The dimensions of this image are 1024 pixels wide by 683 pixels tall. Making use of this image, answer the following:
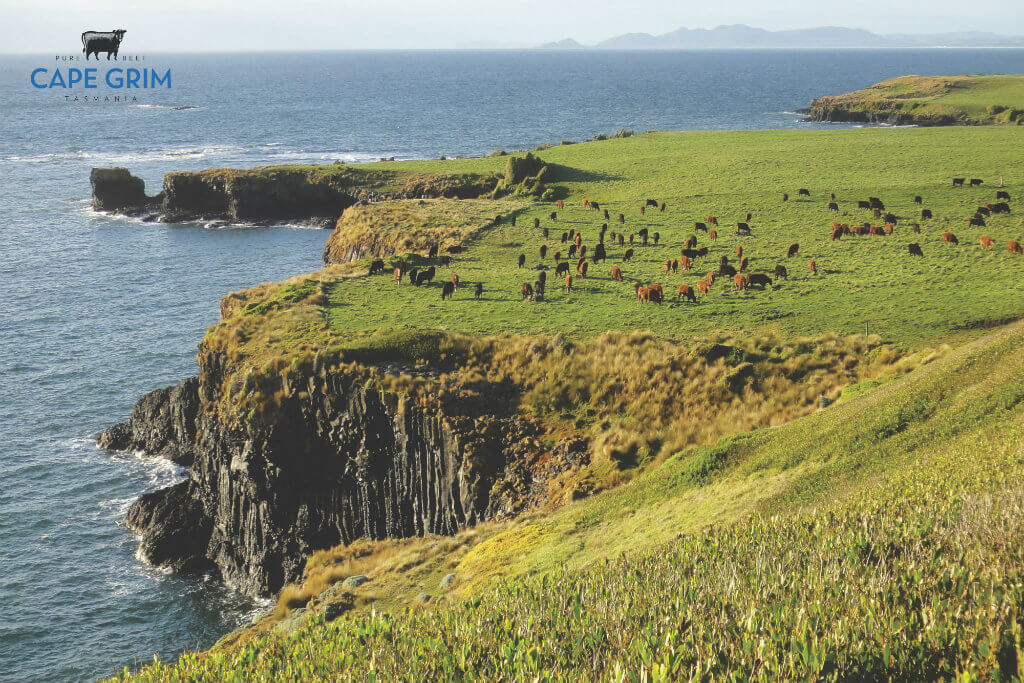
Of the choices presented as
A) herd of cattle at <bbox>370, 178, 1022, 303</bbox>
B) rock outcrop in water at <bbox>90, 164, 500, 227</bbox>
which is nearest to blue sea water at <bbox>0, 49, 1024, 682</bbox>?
rock outcrop in water at <bbox>90, 164, 500, 227</bbox>

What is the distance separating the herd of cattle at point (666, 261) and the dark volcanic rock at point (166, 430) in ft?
48.8

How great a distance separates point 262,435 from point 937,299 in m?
35.2

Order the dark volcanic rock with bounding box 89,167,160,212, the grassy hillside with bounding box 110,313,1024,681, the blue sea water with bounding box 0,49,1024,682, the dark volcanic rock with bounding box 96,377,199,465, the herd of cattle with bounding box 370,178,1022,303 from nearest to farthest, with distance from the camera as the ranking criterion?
the grassy hillside with bounding box 110,313,1024,681
the blue sea water with bounding box 0,49,1024,682
the herd of cattle with bounding box 370,178,1022,303
the dark volcanic rock with bounding box 96,377,199,465
the dark volcanic rock with bounding box 89,167,160,212

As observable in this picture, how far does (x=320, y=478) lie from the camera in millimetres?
38031

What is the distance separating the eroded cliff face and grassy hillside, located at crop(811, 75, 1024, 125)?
124 metres

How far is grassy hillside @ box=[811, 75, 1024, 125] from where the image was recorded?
13425 centimetres

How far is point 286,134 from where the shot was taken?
188 m

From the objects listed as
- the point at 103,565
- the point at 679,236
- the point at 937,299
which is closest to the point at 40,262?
the point at 103,565

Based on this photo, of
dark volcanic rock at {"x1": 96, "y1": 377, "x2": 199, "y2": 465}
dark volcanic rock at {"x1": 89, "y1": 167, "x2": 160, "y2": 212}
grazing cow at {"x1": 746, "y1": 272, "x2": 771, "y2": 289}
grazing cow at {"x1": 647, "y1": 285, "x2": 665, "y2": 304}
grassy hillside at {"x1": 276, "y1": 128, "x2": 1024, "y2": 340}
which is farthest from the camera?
dark volcanic rock at {"x1": 89, "y1": 167, "x2": 160, "y2": 212}

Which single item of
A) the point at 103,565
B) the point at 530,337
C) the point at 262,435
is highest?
the point at 530,337

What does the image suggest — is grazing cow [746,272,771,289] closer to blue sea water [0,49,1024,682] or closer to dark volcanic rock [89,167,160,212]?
blue sea water [0,49,1024,682]

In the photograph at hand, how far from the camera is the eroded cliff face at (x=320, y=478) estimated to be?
112 feet

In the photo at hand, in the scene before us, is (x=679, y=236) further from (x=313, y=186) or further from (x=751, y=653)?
(x=313, y=186)

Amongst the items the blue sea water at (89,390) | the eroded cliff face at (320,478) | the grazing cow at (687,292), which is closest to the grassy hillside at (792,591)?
the eroded cliff face at (320,478)
